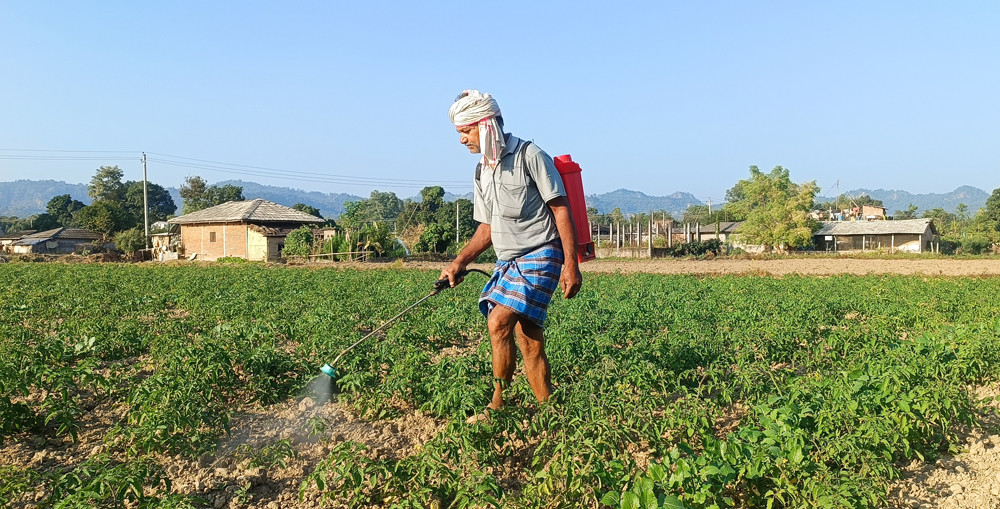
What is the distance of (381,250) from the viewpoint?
37375 millimetres

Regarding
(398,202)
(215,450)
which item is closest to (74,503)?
(215,450)

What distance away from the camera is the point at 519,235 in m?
4.09

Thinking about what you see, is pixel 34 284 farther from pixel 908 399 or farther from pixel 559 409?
pixel 908 399

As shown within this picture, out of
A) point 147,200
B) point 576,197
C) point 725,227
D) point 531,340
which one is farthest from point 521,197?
point 725,227

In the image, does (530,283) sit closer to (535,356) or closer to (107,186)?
(535,356)

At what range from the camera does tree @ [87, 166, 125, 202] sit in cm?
8520

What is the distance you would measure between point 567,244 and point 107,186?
97879 millimetres

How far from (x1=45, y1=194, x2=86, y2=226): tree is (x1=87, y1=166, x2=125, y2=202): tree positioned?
2.25 m

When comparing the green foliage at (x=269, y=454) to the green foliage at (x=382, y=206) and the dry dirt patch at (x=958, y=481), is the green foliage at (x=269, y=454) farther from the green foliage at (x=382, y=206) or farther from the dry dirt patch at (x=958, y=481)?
the green foliage at (x=382, y=206)

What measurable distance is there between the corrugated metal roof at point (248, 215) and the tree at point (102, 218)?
20091 mm

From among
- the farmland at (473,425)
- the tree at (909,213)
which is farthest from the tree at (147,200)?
the tree at (909,213)

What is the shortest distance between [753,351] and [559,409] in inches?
114

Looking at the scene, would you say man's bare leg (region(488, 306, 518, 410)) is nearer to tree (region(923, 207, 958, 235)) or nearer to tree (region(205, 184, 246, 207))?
tree (region(205, 184, 246, 207))

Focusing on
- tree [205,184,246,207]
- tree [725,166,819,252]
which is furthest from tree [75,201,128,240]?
tree [725,166,819,252]
